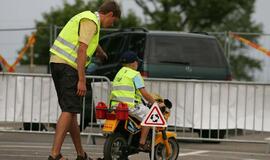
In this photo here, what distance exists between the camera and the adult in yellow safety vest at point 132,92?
1044 cm

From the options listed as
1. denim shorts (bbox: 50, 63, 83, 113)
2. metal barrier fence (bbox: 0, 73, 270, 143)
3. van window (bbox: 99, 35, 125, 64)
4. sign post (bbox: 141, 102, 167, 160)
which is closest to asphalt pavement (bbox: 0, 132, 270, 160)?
metal barrier fence (bbox: 0, 73, 270, 143)

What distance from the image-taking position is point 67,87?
9016 millimetres

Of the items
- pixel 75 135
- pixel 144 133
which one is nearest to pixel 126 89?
pixel 144 133

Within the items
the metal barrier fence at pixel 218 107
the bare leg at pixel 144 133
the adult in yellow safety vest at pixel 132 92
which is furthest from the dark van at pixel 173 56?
the bare leg at pixel 144 133

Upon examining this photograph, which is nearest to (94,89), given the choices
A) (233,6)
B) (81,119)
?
(81,119)

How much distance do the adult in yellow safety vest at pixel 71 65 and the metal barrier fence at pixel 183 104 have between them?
16.2ft

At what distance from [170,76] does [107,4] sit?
5.97m

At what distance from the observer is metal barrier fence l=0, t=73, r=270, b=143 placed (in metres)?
14.2

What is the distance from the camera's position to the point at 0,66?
21844mm

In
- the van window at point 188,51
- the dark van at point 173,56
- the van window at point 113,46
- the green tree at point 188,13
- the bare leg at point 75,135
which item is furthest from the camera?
the green tree at point 188,13

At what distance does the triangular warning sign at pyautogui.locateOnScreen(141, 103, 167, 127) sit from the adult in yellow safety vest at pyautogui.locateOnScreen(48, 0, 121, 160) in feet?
3.42

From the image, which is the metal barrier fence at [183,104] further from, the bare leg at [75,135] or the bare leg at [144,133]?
the bare leg at [75,135]

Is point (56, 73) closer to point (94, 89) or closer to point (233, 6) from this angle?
point (94, 89)

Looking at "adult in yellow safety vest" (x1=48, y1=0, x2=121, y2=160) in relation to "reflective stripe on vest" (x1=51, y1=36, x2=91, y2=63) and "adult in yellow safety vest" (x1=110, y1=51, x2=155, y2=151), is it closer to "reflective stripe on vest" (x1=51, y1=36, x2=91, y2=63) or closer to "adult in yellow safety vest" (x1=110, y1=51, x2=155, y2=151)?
"reflective stripe on vest" (x1=51, y1=36, x2=91, y2=63)
